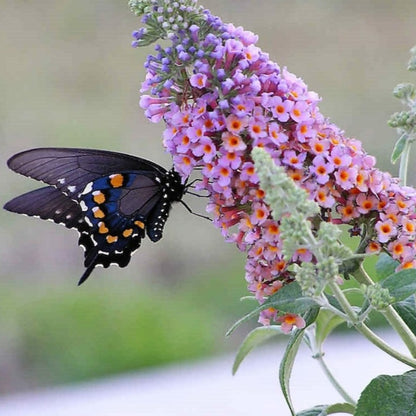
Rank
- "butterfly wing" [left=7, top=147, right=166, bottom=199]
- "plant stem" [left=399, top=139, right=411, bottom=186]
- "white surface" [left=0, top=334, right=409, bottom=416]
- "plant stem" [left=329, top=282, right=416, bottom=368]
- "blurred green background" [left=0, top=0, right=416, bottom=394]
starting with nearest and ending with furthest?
"plant stem" [left=329, top=282, right=416, bottom=368], "plant stem" [left=399, top=139, right=411, bottom=186], "butterfly wing" [left=7, top=147, right=166, bottom=199], "white surface" [left=0, top=334, right=409, bottom=416], "blurred green background" [left=0, top=0, right=416, bottom=394]

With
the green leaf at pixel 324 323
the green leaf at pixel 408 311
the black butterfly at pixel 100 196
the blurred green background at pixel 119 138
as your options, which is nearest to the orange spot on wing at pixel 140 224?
the black butterfly at pixel 100 196

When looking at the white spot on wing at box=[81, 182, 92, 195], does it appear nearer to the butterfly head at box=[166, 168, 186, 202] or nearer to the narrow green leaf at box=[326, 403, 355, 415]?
the butterfly head at box=[166, 168, 186, 202]

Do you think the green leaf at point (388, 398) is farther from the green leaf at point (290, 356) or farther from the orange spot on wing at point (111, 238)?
the orange spot on wing at point (111, 238)

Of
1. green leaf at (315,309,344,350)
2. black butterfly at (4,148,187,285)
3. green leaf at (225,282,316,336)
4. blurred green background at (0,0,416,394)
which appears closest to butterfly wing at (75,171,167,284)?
black butterfly at (4,148,187,285)

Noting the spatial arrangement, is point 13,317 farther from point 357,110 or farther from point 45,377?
point 357,110

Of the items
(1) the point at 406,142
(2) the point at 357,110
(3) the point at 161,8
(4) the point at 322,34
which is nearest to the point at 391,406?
(1) the point at 406,142

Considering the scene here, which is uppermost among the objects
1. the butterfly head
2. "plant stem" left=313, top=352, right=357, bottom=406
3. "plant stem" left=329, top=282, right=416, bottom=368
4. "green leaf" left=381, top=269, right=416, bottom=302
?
the butterfly head
